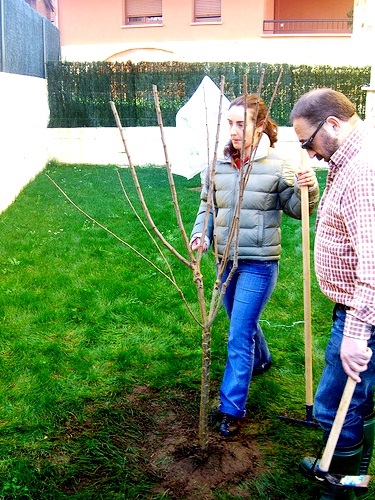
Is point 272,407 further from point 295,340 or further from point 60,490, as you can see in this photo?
point 60,490

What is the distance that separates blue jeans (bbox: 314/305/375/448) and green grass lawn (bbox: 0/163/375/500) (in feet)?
1.77

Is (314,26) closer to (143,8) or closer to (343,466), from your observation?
(143,8)

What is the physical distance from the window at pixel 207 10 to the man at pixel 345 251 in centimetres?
2283

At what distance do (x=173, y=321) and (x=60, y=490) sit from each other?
7.69 ft

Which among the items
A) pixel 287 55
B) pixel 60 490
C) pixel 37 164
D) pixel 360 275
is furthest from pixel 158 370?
pixel 287 55

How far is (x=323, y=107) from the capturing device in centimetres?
263

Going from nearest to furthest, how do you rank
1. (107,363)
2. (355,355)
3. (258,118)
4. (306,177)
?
(355,355)
(306,177)
(258,118)
(107,363)

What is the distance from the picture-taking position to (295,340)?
507 centimetres

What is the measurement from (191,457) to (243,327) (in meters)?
0.79

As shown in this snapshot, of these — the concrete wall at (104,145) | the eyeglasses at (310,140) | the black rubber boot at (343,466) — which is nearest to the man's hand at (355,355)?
the black rubber boot at (343,466)

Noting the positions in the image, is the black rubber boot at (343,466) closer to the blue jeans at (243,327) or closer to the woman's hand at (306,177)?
the blue jeans at (243,327)

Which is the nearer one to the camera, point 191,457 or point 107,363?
point 191,457

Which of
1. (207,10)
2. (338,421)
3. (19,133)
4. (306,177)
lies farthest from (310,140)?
(207,10)

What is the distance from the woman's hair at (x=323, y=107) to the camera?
263cm
